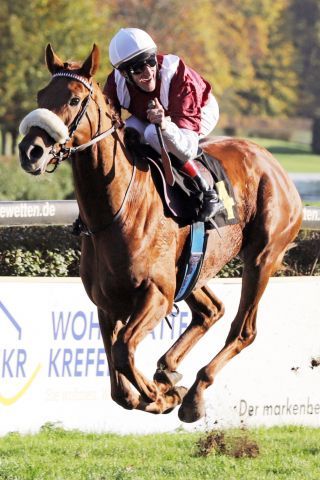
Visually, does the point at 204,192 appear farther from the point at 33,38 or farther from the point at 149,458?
the point at 33,38

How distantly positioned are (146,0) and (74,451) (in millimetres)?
43110

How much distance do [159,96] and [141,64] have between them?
0.31 meters

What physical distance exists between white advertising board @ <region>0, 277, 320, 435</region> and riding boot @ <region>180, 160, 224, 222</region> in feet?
7.76

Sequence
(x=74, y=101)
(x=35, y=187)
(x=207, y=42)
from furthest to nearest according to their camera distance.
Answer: (x=207, y=42), (x=35, y=187), (x=74, y=101)

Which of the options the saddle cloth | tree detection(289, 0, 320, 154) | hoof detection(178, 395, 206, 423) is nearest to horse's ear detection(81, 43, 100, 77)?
the saddle cloth

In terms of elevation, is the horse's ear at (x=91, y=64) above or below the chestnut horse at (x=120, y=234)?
above

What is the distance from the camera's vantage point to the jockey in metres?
6.35

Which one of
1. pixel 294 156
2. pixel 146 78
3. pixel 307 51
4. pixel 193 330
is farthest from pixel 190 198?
pixel 307 51

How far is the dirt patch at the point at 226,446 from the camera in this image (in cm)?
809

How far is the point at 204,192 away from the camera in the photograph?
268 inches

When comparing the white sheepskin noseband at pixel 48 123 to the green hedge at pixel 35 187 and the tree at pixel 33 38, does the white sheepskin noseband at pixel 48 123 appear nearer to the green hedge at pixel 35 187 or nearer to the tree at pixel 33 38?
the green hedge at pixel 35 187

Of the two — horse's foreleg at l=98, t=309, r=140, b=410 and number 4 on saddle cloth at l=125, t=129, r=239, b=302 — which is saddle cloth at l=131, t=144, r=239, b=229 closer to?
number 4 on saddle cloth at l=125, t=129, r=239, b=302

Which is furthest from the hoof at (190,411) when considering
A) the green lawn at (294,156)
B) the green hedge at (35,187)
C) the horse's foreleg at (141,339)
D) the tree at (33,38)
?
the green lawn at (294,156)

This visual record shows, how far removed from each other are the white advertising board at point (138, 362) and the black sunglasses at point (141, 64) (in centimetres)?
277
